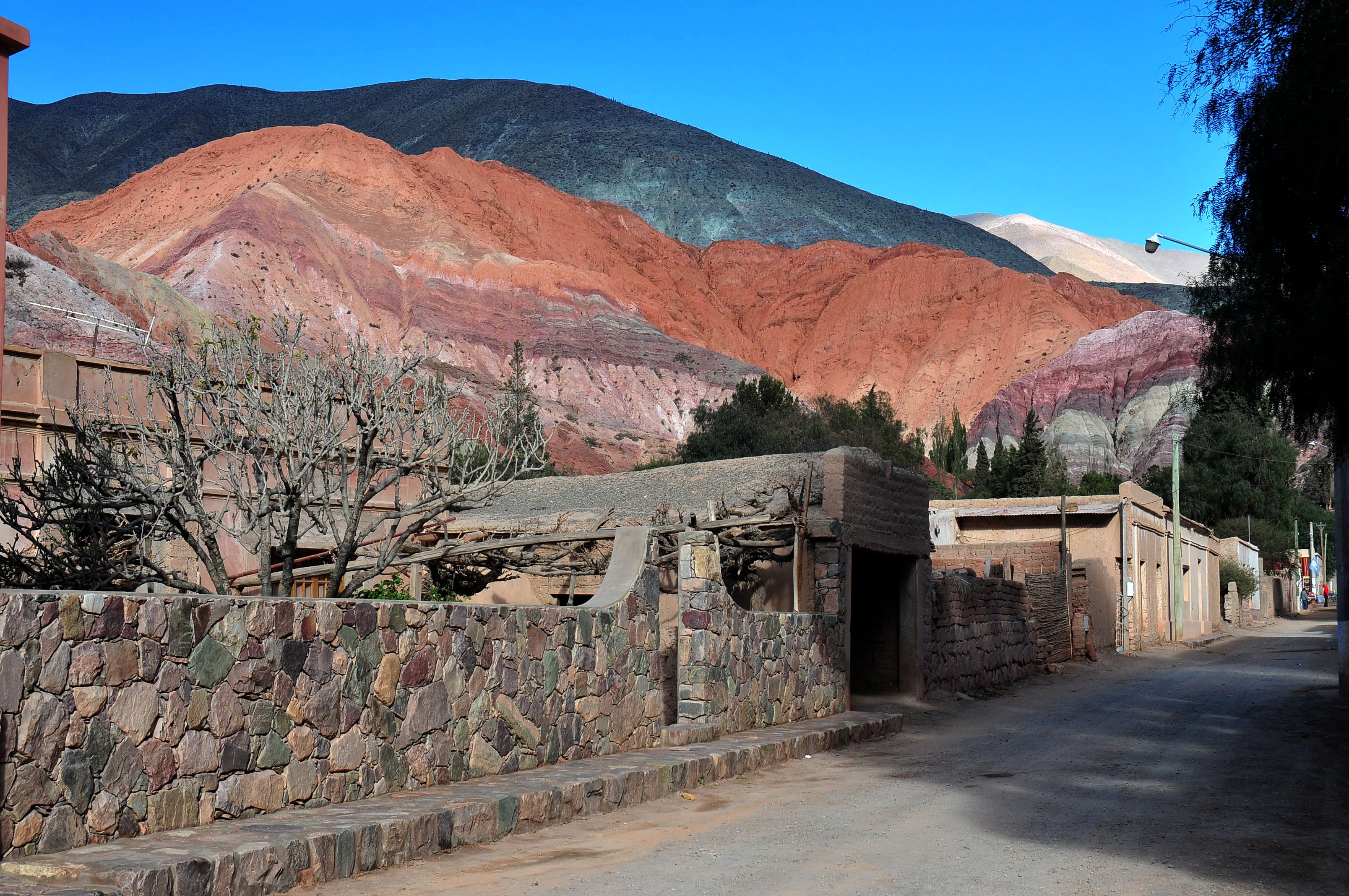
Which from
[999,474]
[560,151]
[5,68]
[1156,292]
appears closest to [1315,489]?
[999,474]

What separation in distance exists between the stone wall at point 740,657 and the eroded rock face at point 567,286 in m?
50.4

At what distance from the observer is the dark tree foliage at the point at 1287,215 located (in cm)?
962

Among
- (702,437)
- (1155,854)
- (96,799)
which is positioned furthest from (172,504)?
(702,437)

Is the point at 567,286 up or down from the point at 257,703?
up

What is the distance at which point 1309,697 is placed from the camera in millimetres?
18859

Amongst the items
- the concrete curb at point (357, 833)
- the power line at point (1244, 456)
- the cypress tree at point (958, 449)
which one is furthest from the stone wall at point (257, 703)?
the cypress tree at point (958, 449)

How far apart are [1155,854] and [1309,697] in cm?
1328

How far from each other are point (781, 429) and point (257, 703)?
48.8 m

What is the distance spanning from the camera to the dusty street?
6863 mm

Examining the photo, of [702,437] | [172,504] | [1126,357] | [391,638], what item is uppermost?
[1126,357]

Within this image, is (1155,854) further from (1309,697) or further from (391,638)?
(1309,697)

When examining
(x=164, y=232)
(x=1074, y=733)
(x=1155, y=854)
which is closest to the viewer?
(x=1155, y=854)

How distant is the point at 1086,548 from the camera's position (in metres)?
32.2

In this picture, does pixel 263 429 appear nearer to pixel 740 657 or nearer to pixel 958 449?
pixel 740 657
